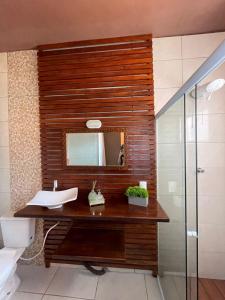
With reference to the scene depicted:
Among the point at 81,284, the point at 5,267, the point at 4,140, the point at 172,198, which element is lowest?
the point at 81,284

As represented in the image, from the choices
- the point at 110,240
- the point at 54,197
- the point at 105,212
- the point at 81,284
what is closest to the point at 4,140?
the point at 54,197

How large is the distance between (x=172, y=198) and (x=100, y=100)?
1.20m

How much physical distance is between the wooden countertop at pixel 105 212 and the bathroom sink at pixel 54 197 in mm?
54

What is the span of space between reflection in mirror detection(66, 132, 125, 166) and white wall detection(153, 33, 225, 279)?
1.60ft

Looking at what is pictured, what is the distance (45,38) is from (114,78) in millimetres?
809

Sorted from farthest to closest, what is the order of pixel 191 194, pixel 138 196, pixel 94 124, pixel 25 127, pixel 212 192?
pixel 25 127, pixel 94 124, pixel 212 192, pixel 138 196, pixel 191 194

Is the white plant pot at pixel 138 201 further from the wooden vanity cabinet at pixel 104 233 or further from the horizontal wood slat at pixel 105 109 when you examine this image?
the horizontal wood slat at pixel 105 109

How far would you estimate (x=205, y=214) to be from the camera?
184 centimetres

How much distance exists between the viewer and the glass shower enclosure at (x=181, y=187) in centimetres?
118

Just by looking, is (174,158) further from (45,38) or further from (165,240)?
(45,38)

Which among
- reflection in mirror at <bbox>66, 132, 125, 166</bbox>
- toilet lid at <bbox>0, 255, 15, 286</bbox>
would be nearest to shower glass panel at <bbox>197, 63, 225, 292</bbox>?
reflection in mirror at <bbox>66, 132, 125, 166</bbox>

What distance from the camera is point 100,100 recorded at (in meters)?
1.97

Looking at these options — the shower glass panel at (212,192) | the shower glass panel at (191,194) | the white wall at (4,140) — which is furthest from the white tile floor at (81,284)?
the white wall at (4,140)

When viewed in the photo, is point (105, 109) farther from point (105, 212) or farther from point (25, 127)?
point (105, 212)
